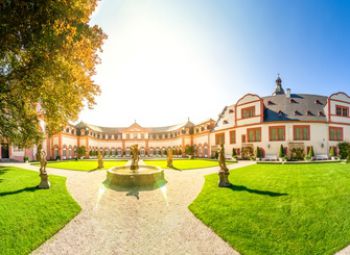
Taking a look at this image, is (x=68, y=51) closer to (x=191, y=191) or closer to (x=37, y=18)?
(x=37, y=18)

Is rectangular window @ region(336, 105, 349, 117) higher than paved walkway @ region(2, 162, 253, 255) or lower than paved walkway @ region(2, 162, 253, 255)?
higher

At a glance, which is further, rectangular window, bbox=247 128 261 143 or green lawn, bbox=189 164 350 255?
rectangular window, bbox=247 128 261 143

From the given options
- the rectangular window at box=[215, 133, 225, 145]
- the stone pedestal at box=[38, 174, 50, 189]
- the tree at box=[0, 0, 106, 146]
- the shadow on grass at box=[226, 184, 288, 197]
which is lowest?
the shadow on grass at box=[226, 184, 288, 197]

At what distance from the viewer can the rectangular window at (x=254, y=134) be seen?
31469 mm

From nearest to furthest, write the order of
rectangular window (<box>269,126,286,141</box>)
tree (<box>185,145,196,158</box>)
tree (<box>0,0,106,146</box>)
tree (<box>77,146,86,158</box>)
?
tree (<box>0,0,106,146</box>), rectangular window (<box>269,126,286,141</box>), tree (<box>77,146,86,158</box>), tree (<box>185,145,196,158</box>)

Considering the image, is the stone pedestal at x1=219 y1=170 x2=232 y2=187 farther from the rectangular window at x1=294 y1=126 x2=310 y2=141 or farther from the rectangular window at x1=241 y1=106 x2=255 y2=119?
the rectangular window at x1=241 y1=106 x2=255 y2=119

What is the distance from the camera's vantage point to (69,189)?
12.8m

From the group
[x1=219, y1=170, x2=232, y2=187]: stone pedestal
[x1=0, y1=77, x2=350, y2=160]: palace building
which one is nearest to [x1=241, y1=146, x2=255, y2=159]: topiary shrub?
[x1=0, y1=77, x2=350, y2=160]: palace building

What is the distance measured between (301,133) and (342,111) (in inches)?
362

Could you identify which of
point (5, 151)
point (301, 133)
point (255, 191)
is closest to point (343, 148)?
point (301, 133)

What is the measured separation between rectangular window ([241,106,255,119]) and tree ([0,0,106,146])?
28.9m

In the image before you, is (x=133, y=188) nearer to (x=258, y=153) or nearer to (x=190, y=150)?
(x=258, y=153)

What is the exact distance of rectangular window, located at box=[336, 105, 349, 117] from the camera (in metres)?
31.2

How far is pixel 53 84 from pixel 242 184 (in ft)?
39.8
